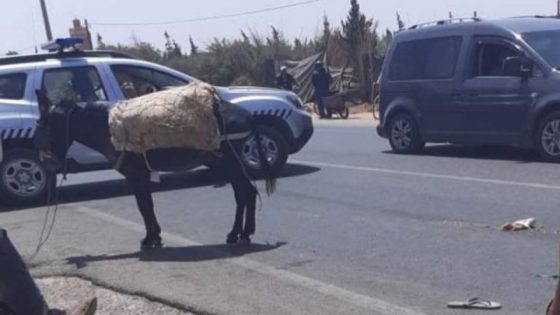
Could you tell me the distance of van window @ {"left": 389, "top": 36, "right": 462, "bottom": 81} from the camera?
17.3m

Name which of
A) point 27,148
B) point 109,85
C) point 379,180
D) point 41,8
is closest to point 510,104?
point 379,180

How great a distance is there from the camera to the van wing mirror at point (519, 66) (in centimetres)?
1591

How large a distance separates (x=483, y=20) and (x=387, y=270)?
870 centimetres

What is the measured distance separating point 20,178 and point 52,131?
4249 mm

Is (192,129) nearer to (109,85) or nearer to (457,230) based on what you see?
(457,230)

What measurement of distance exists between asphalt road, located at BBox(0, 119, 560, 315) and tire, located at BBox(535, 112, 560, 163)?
0.21 m

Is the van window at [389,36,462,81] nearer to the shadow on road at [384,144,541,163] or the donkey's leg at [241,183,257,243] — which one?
the shadow on road at [384,144,541,163]

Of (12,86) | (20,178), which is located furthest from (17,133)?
(12,86)

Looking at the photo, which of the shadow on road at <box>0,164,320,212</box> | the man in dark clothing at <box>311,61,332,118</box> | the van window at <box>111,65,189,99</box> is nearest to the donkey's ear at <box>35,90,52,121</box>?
the shadow on road at <box>0,164,320,212</box>

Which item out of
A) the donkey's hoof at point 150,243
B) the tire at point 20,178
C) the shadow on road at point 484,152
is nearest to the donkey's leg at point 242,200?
the donkey's hoof at point 150,243

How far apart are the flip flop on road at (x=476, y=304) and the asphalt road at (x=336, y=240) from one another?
82 mm

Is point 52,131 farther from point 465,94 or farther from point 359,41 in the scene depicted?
point 359,41

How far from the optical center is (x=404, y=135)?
1841cm

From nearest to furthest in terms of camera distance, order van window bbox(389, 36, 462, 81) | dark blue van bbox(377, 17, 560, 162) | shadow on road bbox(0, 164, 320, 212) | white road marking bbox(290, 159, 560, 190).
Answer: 1. white road marking bbox(290, 159, 560, 190)
2. shadow on road bbox(0, 164, 320, 212)
3. dark blue van bbox(377, 17, 560, 162)
4. van window bbox(389, 36, 462, 81)
